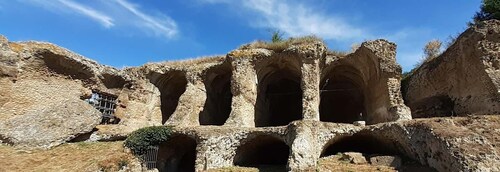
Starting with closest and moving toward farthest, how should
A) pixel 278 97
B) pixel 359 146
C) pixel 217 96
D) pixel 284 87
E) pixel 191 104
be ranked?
pixel 359 146
pixel 191 104
pixel 217 96
pixel 284 87
pixel 278 97

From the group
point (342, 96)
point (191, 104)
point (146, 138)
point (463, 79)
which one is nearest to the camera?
point (463, 79)

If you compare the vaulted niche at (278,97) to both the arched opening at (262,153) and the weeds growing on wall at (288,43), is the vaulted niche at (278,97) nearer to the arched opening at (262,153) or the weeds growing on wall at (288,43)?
the weeds growing on wall at (288,43)

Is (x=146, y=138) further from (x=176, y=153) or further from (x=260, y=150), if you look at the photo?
(x=260, y=150)

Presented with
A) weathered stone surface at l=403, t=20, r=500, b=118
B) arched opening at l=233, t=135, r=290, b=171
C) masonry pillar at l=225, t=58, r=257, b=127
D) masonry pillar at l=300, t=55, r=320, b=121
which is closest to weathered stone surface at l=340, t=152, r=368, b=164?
arched opening at l=233, t=135, r=290, b=171

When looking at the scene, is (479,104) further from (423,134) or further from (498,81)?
(423,134)

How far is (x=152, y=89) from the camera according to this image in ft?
86.0

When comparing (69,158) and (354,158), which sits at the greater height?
(354,158)

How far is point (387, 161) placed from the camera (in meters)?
15.8

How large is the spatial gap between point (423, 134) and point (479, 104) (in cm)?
450

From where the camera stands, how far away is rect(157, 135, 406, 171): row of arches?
1861 cm

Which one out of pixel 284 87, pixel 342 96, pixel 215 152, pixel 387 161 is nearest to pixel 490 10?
pixel 342 96

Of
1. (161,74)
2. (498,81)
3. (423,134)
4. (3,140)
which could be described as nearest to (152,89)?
(161,74)

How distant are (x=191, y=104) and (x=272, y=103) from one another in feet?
23.5

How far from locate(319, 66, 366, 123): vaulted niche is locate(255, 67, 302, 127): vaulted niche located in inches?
75.8
